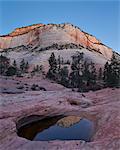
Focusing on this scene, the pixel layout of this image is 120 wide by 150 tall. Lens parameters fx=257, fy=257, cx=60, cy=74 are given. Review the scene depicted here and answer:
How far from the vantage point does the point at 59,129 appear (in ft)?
68.2

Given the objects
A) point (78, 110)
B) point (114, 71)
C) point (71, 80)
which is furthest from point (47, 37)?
point (78, 110)

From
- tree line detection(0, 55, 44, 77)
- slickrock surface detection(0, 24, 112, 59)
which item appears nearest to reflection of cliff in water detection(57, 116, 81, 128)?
tree line detection(0, 55, 44, 77)

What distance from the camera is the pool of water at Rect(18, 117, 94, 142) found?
59.8ft

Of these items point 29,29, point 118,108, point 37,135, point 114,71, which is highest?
point 29,29

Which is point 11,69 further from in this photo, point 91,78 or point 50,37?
point 50,37

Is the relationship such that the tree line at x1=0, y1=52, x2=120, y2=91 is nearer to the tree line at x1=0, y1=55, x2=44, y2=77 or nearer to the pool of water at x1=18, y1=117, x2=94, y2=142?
the tree line at x1=0, y1=55, x2=44, y2=77

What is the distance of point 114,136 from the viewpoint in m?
15.0

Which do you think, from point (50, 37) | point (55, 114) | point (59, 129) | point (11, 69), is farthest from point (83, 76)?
point (50, 37)

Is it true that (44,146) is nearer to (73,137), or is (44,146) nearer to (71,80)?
(73,137)

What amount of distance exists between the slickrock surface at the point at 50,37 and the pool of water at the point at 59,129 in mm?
→ 101051

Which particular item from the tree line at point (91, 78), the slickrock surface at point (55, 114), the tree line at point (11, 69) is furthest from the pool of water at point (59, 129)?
the tree line at point (11, 69)

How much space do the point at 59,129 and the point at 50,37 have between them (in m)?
109

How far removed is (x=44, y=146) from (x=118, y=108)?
27.2ft

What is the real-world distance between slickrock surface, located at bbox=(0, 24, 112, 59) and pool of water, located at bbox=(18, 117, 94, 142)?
10105 cm
